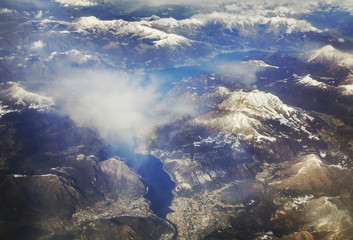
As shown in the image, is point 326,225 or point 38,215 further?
point 38,215

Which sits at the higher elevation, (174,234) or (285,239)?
(285,239)

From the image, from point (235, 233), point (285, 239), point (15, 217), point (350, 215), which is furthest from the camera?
point (15, 217)

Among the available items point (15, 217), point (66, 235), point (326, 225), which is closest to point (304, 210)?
point (326, 225)

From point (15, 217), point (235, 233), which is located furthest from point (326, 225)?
point (15, 217)

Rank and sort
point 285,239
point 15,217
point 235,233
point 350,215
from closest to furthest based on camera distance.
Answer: point 285,239
point 350,215
point 235,233
point 15,217

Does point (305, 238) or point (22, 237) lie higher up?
point (305, 238)

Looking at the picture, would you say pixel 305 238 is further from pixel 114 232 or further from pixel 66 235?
pixel 66 235

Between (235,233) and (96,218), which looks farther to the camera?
(96,218)

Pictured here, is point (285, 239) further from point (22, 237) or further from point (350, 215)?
point (22, 237)

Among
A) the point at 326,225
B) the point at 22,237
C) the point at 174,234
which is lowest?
the point at 174,234

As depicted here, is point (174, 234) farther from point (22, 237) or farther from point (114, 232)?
point (22, 237)
